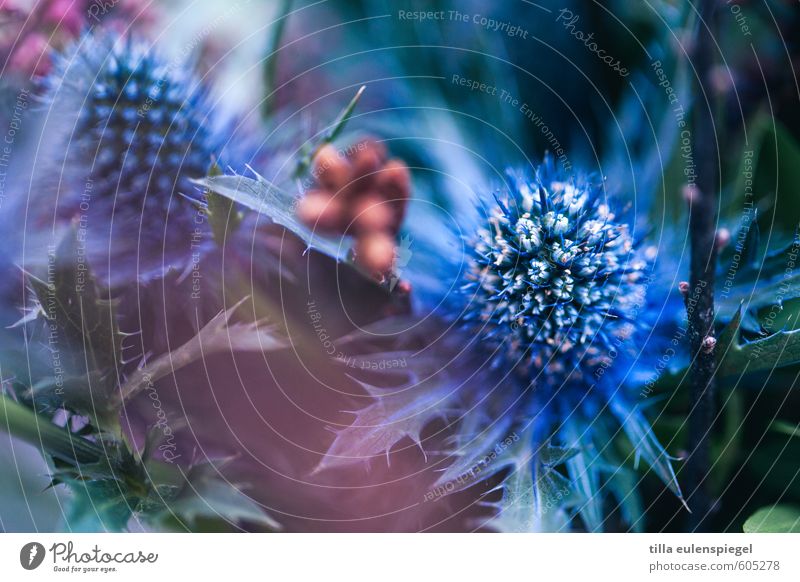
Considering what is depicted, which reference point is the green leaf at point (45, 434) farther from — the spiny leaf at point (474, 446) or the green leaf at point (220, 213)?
the spiny leaf at point (474, 446)

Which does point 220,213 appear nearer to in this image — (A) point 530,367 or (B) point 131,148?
(B) point 131,148

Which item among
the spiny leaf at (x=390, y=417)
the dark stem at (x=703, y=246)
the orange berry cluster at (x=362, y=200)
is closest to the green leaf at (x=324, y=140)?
the orange berry cluster at (x=362, y=200)

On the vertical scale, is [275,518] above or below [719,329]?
below

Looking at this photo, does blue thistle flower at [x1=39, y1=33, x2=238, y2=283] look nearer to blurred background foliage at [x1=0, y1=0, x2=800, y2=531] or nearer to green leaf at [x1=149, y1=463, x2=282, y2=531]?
blurred background foliage at [x1=0, y1=0, x2=800, y2=531]

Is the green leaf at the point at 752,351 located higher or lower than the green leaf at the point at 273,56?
lower

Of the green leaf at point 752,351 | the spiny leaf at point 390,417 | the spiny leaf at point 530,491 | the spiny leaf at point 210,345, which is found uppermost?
the spiny leaf at point 210,345

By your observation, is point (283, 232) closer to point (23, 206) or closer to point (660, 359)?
point (23, 206)

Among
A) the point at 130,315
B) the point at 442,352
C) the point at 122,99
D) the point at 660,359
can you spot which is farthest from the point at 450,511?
the point at 122,99
